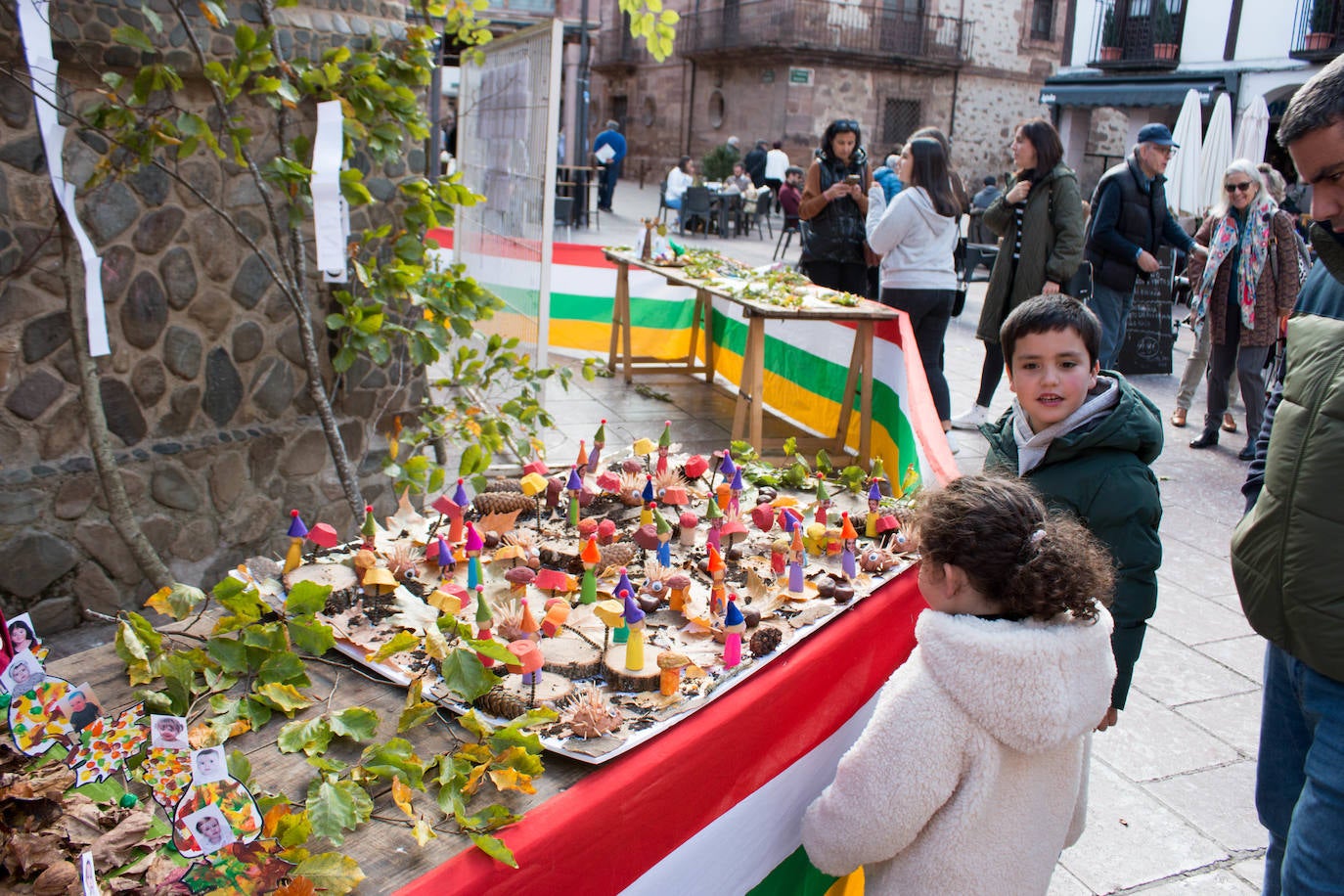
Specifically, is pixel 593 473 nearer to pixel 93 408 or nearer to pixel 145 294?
pixel 93 408

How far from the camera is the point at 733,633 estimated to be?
190 cm

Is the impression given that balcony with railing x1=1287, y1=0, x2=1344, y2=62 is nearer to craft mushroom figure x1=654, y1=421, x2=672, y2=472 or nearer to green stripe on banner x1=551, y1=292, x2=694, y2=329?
green stripe on banner x1=551, y1=292, x2=694, y2=329

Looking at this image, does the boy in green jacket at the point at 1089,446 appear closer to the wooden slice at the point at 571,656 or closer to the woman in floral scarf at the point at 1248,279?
the wooden slice at the point at 571,656

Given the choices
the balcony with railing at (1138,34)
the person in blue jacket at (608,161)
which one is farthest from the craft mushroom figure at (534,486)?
the balcony with railing at (1138,34)

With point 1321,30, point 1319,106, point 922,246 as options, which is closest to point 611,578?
point 1319,106

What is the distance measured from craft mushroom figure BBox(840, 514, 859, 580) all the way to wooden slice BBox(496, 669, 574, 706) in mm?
734

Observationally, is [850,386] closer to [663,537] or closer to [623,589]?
[663,537]

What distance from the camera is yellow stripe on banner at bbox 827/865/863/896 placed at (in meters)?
2.15

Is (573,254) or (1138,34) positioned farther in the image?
(1138,34)

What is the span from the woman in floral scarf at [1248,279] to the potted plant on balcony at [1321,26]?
1640 cm

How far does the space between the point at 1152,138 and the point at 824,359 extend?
2.21 meters

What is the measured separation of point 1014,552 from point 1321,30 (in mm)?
22411

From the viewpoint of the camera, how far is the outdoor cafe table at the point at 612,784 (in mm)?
1337

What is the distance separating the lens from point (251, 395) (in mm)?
3846
